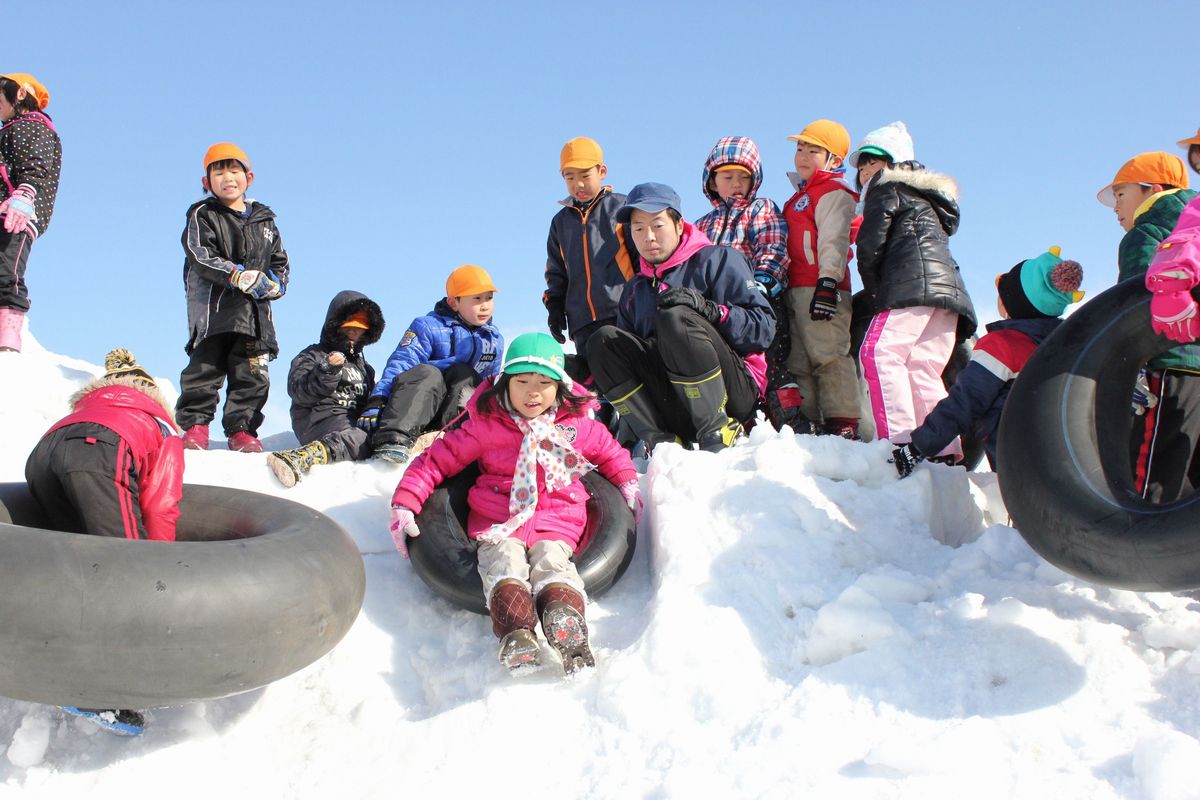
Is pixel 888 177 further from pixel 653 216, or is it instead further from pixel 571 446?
pixel 571 446

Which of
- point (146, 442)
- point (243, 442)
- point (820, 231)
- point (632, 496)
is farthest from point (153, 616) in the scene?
point (820, 231)

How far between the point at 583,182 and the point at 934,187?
2.21m

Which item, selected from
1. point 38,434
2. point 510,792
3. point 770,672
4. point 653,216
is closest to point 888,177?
Result: point 653,216

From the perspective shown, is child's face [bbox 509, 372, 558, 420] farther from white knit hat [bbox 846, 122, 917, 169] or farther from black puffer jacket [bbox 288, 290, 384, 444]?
white knit hat [bbox 846, 122, 917, 169]

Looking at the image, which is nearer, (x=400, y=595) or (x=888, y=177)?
(x=400, y=595)

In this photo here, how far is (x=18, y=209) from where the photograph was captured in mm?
6719

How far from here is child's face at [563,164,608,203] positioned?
653cm

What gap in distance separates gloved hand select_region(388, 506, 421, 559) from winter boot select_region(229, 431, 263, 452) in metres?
2.16

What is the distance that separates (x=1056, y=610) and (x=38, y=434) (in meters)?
5.24

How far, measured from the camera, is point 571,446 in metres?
4.30

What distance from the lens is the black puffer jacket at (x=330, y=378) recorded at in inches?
237

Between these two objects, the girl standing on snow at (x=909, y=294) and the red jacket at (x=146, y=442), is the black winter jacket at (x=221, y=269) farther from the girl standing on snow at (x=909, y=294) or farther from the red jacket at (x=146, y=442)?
the girl standing on snow at (x=909, y=294)

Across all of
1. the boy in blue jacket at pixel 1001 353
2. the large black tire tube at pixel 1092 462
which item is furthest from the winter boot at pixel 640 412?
the large black tire tube at pixel 1092 462

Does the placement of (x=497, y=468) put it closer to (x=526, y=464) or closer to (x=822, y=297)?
(x=526, y=464)
